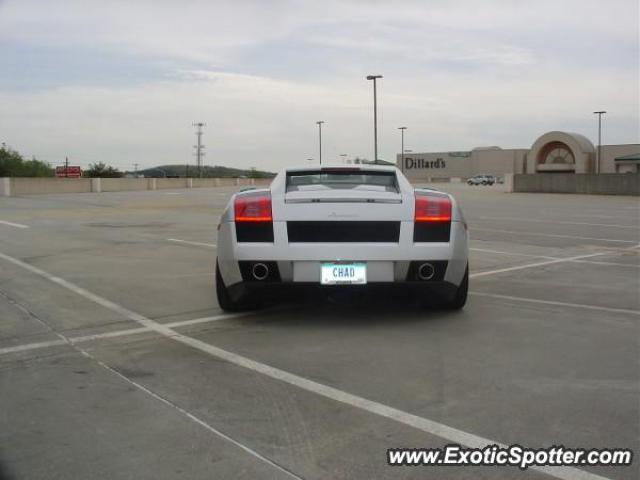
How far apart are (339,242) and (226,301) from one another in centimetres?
131

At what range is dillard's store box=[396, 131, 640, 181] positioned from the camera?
71.6 meters

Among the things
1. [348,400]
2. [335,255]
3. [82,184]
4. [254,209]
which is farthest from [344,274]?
[82,184]

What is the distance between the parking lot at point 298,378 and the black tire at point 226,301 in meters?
0.08

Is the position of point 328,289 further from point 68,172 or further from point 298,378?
point 68,172

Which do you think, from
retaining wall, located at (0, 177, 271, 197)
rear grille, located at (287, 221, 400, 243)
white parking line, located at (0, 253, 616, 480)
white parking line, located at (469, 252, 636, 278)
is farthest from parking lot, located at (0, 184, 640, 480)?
retaining wall, located at (0, 177, 271, 197)

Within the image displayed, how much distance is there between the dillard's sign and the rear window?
10782 centimetres

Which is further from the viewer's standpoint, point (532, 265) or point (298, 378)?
point (532, 265)

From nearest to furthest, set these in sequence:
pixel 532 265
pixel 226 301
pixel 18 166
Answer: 1. pixel 226 301
2. pixel 532 265
3. pixel 18 166

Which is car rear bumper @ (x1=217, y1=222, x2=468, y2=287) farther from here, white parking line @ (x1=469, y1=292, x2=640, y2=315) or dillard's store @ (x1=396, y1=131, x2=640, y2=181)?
dillard's store @ (x1=396, y1=131, x2=640, y2=181)

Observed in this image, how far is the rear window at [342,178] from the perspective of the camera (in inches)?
252

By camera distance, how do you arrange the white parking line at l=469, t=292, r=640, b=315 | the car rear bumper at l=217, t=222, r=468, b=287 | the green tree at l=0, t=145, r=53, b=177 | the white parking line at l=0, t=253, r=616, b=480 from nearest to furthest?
1. the white parking line at l=0, t=253, r=616, b=480
2. the car rear bumper at l=217, t=222, r=468, b=287
3. the white parking line at l=469, t=292, r=640, b=315
4. the green tree at l=0, t=145, r=53, b=177

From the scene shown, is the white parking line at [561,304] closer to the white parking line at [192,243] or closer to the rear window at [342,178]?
the rear window at [342,178]

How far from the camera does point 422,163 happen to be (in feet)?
382

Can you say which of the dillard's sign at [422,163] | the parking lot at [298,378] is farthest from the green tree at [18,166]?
the parking lot at [298,378]
